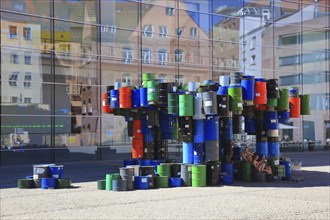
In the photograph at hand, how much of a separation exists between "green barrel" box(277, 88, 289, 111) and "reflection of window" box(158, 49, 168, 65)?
13691 millimetres

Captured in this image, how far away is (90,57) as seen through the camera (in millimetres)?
28469

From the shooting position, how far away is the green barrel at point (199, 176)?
14.8m

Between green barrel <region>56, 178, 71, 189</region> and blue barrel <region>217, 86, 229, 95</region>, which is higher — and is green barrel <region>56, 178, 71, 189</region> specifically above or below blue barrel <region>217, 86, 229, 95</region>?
below

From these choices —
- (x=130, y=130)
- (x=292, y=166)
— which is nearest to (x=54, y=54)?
(x=130, y=130)

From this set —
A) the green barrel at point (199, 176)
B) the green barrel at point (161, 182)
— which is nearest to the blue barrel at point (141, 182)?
the green barrel at point (161, 182)

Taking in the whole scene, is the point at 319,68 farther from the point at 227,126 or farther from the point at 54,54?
the point at 227,126

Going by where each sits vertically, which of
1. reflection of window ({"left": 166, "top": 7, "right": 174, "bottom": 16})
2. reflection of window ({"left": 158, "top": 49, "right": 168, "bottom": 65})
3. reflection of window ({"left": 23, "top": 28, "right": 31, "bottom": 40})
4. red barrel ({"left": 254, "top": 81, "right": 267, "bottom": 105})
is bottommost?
red barrel ({"left": 254, "top": 81, "right": 267, "bottom": 105})

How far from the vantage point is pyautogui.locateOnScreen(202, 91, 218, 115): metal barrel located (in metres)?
14.8

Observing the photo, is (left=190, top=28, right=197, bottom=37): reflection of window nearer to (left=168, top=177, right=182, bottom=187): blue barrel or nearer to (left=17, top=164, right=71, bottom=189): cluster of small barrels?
(left=168, top=177, right=182, bottom=187): blue barrel

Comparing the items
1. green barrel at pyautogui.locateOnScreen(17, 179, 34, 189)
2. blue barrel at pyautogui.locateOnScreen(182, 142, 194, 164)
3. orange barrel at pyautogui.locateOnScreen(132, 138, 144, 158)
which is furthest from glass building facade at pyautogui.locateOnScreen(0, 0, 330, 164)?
blue barrel at pyautogui.locateOnScreen(182, 142, 194, 164)

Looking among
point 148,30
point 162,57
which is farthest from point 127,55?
point 162,57

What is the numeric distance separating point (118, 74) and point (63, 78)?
117 inches

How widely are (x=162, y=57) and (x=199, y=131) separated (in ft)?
49.0

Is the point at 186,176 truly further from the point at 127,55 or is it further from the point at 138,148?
the point at 127,55
